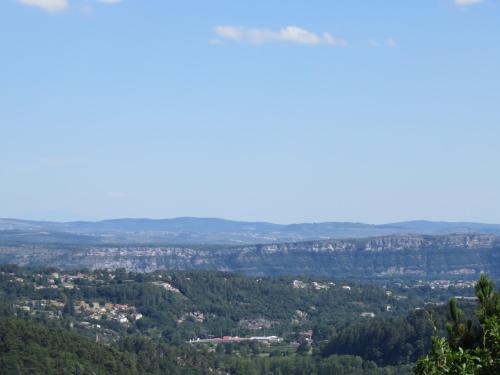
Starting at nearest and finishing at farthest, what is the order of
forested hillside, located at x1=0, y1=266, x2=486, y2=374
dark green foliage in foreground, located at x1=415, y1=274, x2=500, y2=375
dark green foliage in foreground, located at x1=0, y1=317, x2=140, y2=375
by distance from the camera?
dark green foliage in foreground, located at x1=415, y1=274, x2=500, y2=375
dark green foliage in foreground, located at x1=0, y1=317, x2=140, y2=375
forested hillside, located at x1=0, y1=266, x2=486, y2=374

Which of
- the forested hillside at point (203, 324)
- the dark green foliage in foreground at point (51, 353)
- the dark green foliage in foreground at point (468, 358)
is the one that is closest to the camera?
the dark green foliage in foreground at point (468, 358)

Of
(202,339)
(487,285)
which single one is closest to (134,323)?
(202,339)

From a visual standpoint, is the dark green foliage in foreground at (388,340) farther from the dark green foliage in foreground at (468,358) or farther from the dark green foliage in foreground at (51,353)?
the dark green foliage in foreground at (468,358)

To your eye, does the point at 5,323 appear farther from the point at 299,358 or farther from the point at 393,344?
the point at 393,344

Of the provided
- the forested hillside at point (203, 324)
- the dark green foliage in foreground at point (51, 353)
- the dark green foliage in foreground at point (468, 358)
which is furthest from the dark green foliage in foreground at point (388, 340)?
the dark green foliage in foreground at point (468, 358)

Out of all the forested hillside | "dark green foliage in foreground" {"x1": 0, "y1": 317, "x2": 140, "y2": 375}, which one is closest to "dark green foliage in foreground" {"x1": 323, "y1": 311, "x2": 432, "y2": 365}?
the forested hillside

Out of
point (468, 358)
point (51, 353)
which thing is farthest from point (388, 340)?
point (468, 358)

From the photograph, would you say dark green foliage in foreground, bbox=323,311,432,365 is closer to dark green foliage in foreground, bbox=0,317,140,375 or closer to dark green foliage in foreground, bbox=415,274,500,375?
dark green foliage in foreground, bbox=0,317,140,375

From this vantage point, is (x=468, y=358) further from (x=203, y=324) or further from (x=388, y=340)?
(x=203, y=324)

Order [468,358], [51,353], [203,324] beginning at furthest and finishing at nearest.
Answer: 1. [203,324]
2. [51,353]
3. [468,358]

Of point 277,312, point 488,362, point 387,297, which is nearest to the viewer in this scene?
point 488,362

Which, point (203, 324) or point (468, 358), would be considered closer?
point (468, 358)
